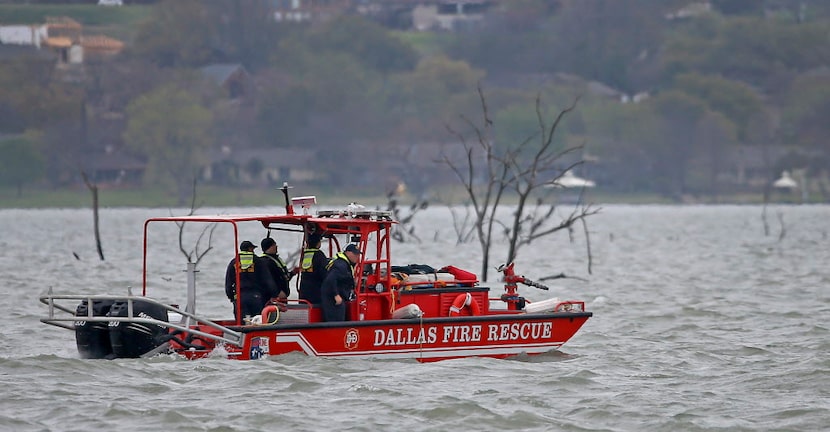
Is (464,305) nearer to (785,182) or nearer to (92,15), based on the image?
(92,15)

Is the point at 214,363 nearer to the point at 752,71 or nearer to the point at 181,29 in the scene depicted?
the point at 181,29

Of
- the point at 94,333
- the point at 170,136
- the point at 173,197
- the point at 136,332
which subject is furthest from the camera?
the point at 170,136

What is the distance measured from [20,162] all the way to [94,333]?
261 feet

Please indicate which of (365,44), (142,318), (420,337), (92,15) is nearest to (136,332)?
(142,318)

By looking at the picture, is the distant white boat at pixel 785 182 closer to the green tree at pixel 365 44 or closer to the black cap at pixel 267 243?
the green tree at pixel 365 44

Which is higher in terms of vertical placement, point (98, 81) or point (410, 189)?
point (98, 81)

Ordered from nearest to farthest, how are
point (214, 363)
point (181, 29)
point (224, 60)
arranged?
point (214, 363)
point (181, 29)
point (224, 60)

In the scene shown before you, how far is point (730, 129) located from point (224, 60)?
1700 inches

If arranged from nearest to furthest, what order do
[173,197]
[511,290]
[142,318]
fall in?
1. [142,318]
2. [511,290]
3. [173,197]

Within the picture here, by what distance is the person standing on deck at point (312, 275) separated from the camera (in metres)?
21.4

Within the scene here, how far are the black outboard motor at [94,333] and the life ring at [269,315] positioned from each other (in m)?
1.96

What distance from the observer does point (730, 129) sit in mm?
137250

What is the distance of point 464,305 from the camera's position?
2220 centimetres

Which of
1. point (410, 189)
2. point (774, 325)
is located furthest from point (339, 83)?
point (774, 325)
